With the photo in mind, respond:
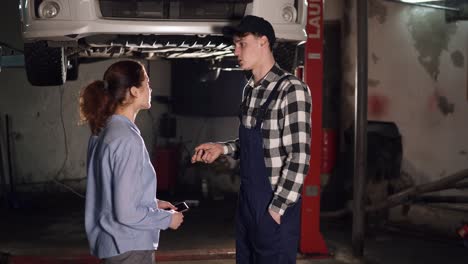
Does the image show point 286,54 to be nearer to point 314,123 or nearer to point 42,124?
point 314,123

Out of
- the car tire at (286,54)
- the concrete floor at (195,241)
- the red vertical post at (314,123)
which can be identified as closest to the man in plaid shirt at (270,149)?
the car tire at (286,54)

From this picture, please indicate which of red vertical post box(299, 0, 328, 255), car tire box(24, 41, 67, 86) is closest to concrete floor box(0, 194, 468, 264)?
red vertical post box(299, 0, 328, 255)

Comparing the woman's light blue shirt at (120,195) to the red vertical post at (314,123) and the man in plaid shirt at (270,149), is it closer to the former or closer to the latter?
the man in plaid shirt at (270,149)

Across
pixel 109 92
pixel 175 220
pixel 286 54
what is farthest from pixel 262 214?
Answer: pixel 286 54

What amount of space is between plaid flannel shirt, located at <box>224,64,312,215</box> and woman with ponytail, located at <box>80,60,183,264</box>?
477mm

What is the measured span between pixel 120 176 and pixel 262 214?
71cm

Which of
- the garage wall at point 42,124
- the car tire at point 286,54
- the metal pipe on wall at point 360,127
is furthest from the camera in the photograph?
the garage wall at point 42,124

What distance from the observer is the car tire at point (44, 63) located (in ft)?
11.6

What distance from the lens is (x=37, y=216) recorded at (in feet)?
19.2

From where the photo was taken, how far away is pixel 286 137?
2289mm

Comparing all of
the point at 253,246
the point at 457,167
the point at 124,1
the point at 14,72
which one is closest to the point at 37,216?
the point at 14,72

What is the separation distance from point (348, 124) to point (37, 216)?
3733 mm

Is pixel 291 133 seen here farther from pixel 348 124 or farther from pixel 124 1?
pixel 348 124

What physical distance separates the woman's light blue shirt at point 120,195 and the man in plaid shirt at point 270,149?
453 millimetres
